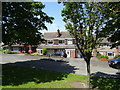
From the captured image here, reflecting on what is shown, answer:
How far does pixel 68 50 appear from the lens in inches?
1580

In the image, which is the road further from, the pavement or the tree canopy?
the tree canopy

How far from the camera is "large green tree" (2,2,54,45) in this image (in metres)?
13.1

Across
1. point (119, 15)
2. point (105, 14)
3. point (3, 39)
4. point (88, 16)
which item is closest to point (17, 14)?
point (3, 39)

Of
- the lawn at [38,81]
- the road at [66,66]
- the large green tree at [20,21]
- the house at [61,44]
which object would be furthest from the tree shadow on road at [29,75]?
the house at [61,44]

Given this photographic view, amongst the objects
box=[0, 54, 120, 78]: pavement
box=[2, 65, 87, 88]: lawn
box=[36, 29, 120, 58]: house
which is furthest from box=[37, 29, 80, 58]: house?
box=[2, 65, 87, 88]: lawn

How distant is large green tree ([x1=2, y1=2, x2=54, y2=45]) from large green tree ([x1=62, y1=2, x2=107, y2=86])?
564 cm

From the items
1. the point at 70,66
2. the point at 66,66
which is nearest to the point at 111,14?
the point at 66,66

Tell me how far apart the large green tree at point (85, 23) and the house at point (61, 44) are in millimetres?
29897

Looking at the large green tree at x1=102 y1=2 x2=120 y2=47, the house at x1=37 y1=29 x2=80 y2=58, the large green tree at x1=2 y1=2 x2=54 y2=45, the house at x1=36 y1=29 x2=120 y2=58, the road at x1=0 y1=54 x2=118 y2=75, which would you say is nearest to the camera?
the large green tree at x1=102 y1=2 x2=120 y2=47

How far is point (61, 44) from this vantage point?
1677 inches

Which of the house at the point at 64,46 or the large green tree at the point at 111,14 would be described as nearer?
the large green tree at the point at 111,14

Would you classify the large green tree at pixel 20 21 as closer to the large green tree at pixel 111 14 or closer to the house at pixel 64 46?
the large green tree at pixel 111 14

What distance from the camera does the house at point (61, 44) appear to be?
40.0 meters

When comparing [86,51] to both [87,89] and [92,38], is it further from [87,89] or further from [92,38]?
[87,89]
